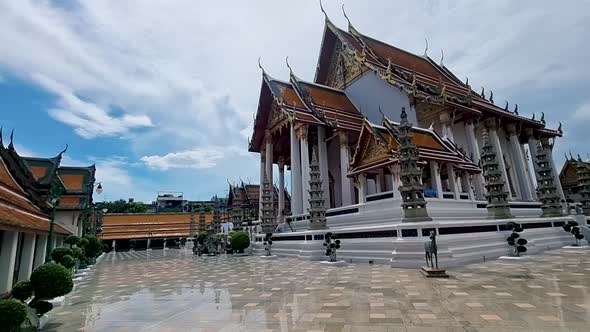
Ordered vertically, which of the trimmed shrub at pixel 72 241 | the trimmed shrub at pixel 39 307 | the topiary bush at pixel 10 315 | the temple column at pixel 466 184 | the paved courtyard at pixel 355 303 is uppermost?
the temple column at pixel 466 184

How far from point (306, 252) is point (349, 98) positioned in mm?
14580

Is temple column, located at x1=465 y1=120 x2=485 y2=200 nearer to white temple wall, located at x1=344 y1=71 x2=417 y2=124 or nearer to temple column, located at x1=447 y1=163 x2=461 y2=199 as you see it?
temple column, located at x1=447 y1=163 x2=461 y2=199

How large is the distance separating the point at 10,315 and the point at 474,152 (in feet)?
70.6

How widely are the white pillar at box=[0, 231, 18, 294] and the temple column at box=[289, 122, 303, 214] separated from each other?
14.3 meters

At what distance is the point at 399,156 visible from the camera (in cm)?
1088

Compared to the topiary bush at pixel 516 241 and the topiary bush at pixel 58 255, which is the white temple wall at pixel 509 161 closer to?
the topiary bush at pixel 516 241

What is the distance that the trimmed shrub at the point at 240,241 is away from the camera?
1830 cm

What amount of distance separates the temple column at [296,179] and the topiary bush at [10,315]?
53.5ft

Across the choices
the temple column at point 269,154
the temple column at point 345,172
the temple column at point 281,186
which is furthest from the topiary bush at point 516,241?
the temple column at point 269,154

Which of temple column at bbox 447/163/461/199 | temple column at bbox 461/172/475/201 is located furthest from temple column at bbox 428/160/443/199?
temple column at bbox 461/172/475/201

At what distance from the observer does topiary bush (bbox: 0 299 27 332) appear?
343 cm

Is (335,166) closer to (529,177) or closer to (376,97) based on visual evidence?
(376,97)

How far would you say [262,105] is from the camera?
944 inches

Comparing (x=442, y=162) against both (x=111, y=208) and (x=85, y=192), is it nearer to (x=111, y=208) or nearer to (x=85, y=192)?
(x=85, y=192)
